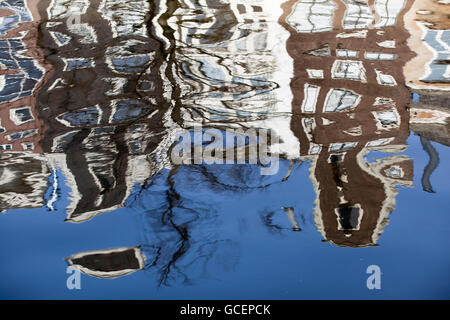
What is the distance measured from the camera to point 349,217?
83.1 inches

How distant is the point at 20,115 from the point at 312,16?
220 centimetres

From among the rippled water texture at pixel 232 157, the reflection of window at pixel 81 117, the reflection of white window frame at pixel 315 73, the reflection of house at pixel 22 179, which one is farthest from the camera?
the reflection of white window frame at pixel 315 73

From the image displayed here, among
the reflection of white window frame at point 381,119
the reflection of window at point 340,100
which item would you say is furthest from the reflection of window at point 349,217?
the reflection of window at point 340,100

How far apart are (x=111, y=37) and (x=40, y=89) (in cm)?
84

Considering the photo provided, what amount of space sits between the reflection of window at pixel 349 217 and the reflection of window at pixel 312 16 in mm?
2067

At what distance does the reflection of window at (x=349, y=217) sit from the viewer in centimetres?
206

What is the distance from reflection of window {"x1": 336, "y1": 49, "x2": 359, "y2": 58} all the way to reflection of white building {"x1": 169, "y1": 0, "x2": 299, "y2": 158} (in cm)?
31

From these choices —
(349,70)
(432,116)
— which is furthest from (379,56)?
(432,116)

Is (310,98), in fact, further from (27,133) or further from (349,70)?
(27,133)

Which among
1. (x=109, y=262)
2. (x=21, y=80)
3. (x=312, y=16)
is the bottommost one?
(x=109, y=262)

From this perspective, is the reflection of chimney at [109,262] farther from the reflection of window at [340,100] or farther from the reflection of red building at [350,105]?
the reflection of window at [340,100]

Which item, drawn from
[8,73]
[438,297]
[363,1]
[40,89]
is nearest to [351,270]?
[438,297]

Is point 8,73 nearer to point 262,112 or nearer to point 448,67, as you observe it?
point 262,112

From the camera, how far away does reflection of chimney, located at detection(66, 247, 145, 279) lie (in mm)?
1889
